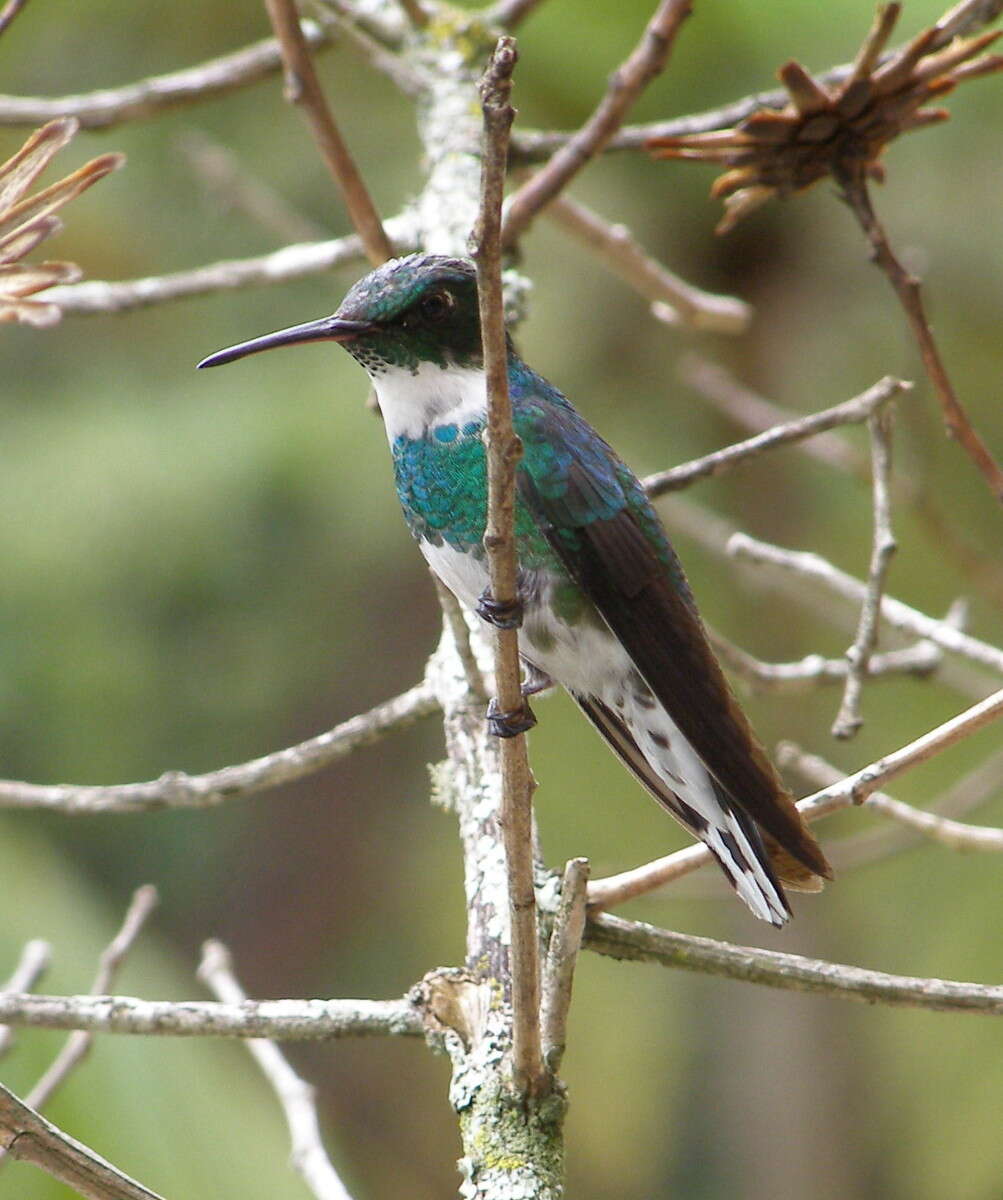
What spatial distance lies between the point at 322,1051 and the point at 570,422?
14.8ft

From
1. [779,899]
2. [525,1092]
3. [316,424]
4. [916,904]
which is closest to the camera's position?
[525,1092]

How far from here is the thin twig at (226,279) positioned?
238cm

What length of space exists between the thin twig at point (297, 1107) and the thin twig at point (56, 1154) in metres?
0.32

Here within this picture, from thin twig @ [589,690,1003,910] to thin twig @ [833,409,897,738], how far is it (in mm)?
236

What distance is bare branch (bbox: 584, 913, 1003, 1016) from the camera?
1257mm

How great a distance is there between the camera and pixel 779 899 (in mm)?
1586

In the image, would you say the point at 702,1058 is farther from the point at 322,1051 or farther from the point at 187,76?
the point at 187,76

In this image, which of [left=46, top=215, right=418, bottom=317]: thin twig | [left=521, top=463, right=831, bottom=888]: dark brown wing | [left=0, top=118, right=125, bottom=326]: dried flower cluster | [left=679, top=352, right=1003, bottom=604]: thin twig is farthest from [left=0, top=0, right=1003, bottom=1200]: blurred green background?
[left=0, top=118, right=125, bottom=326]: dried flower cluster

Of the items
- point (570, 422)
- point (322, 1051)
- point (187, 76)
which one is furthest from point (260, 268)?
point (322, 1051)

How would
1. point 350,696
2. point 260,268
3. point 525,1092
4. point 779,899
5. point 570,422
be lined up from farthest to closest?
point 350,696 → point 260,268 → point 570,422 → point 779,899 → point 525,1092

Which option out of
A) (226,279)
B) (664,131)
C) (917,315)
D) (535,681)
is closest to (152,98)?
(226,279)

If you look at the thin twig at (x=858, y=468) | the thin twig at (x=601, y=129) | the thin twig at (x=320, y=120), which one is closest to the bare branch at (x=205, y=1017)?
the thin twig at (x=320, y=120)

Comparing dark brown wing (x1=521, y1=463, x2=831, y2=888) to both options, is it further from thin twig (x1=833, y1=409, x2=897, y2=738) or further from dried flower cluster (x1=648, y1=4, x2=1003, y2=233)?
dried flower cluster (x1=648, y1=4, x2=1003, y2=233)

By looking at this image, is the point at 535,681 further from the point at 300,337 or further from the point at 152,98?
the point at 152,98
